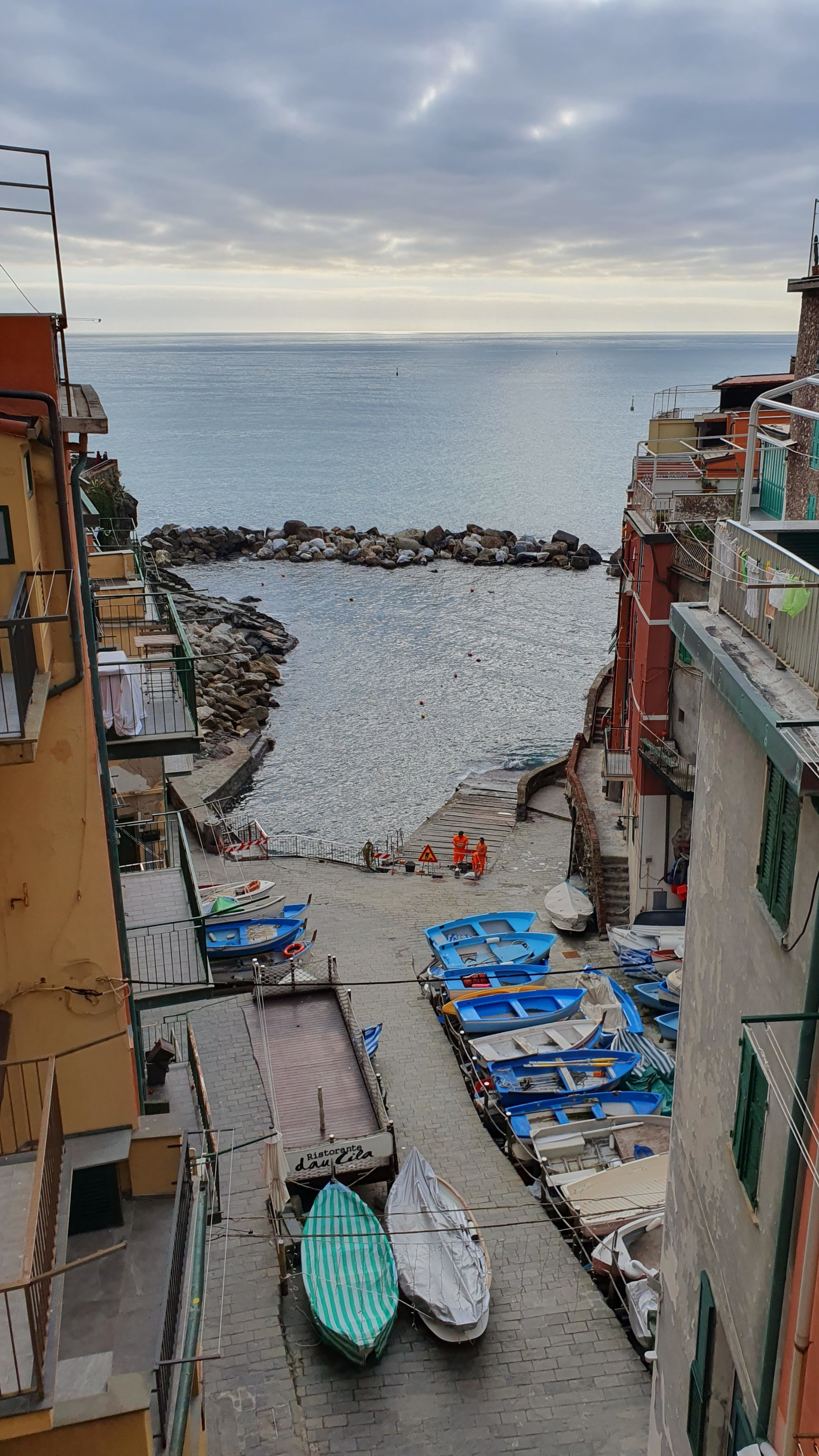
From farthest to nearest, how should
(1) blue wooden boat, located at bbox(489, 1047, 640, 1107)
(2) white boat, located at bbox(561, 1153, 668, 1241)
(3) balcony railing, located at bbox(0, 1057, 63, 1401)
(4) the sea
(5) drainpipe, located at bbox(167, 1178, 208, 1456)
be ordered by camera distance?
(4) the sea → (1) blue wooden boat, located at bbox(489, 1047, 640, 1107) → (2) white boat, located at bbox(561, 1153, 668, 1241) → (5) drainpipe, located at bbox(167, 1178, 208, 1456) → (3) balcony railing, located at bbox(0, 1057, 63, 1401)

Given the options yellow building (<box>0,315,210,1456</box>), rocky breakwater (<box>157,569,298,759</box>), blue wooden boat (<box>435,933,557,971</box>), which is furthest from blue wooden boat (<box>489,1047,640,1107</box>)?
rocky breakwater (<box>157,569,298,759</box>)

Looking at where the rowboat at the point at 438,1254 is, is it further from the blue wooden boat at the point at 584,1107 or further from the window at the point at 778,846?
the window at the point at 778,846

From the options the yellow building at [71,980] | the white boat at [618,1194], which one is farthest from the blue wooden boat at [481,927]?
the yellow building at [71,980]

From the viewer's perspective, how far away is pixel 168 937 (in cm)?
1355

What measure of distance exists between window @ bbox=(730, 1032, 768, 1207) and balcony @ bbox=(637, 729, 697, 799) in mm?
18154

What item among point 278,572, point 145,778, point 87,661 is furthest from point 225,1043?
point 278,572

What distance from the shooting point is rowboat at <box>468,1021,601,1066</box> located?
74.3ft

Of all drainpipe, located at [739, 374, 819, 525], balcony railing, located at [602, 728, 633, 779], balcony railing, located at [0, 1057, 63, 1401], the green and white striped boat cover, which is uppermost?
drainpipe, located at [739, 374, 819, 525]

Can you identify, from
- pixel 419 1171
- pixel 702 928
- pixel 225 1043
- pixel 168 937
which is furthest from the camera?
pixel 225 1043

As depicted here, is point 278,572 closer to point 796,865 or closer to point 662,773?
point 662,773

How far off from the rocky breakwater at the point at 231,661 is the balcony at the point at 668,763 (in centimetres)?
2291

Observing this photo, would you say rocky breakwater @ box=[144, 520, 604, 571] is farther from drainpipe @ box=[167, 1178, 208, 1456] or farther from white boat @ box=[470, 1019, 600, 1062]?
drainpipe @ box=[167, 1178, 208, 1456]

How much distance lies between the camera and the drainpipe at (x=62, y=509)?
971 cm

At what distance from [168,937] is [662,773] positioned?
15.7 metres
